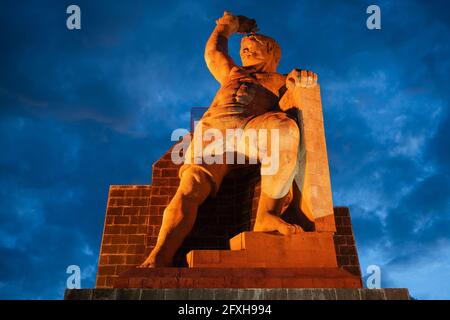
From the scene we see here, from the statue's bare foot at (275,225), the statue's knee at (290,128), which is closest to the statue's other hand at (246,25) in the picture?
the statue's knee at (290,128)

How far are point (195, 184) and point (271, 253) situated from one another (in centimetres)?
141

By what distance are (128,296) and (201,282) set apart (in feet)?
2.69

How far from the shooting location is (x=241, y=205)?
6504 millimetres

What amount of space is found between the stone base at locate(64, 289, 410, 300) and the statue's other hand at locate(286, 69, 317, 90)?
9.93 ft

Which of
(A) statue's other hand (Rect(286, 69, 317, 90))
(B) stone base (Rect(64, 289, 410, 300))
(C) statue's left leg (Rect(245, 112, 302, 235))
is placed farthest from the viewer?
(A) statue's other hand (Rect(286, 69, 317, 90))

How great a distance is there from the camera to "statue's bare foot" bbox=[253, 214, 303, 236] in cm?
493

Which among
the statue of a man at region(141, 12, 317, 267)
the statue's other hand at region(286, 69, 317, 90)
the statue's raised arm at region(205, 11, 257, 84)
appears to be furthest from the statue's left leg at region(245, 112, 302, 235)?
the statue's raised arm at region(205, 11, 257, 84)

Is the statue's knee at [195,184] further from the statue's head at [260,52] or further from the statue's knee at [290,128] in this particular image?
the statue's head at [260,52]

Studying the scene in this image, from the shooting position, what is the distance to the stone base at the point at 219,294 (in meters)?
3.87

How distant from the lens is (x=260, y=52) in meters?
6.93

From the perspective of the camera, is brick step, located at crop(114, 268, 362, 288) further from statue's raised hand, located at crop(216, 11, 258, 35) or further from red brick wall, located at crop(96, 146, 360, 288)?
statue's raised hand, located at crop(216, 11, 258, 35)

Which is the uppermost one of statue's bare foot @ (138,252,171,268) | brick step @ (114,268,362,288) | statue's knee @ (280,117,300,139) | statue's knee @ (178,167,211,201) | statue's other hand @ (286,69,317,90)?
statue's other hand @ (286,69,317,90)
